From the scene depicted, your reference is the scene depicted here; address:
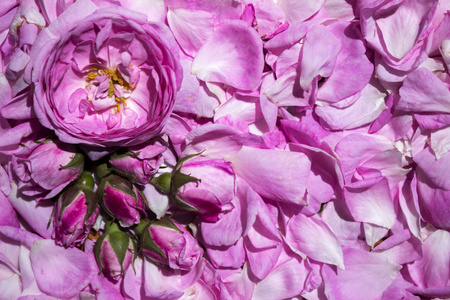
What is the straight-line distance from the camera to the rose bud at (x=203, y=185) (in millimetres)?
562

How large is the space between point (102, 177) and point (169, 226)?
88mm

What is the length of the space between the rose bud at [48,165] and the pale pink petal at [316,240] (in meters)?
0.25

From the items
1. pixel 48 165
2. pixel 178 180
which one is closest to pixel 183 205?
pixel 178 180

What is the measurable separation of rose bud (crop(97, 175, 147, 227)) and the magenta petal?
7cm

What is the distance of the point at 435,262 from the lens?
0.68 meters

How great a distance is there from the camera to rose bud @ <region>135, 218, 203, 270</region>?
571 mm

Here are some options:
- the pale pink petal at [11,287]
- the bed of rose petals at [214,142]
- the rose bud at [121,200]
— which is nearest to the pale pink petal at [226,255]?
the bed of rose petals at [214,142]

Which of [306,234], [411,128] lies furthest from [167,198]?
[411,128]

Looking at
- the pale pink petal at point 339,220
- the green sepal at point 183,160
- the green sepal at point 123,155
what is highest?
the green sepal at point 123,155

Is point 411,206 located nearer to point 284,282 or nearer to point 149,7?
point 284,282

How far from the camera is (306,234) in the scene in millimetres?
626

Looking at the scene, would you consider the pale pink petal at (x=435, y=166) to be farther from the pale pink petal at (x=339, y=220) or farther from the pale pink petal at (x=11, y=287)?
the pale pink petal at (x=11, y=287)

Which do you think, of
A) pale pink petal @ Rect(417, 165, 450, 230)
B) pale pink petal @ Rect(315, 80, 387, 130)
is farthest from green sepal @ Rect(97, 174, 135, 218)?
pale pink petal @ Rect(417, 165, 450, 230)

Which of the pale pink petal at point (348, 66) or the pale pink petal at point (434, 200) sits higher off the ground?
the pale pink petal at point (348, 66)
